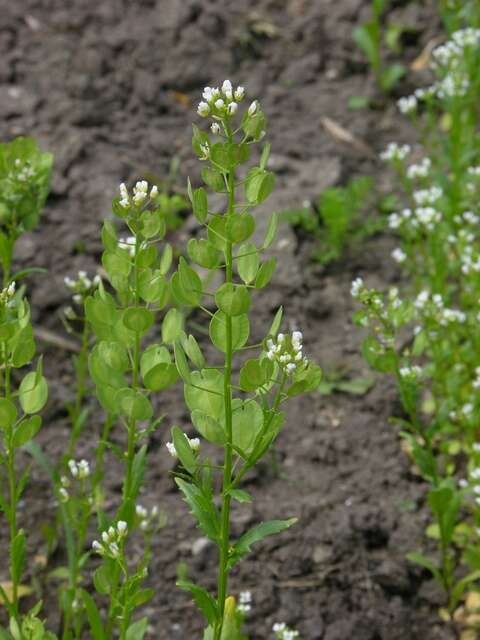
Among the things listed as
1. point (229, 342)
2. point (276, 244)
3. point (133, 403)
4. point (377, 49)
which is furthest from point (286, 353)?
point (377, 49)

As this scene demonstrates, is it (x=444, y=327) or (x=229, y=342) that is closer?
(x=229, y=342)

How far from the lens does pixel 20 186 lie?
284 cm

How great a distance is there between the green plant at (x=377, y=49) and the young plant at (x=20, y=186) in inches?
113

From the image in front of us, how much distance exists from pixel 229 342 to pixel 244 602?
129 cm

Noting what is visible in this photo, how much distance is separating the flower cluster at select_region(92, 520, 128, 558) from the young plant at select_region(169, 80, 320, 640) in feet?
0.70

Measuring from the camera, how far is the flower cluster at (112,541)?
2.27 metres

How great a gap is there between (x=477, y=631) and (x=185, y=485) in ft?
4.96

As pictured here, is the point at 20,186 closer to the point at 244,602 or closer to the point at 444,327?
the point at 244,602

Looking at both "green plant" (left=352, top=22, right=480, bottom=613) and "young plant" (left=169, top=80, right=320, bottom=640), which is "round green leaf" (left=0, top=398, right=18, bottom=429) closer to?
"young plant" (left=169, top=80, right=320, bottom=640)

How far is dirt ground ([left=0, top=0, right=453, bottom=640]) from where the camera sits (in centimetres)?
332

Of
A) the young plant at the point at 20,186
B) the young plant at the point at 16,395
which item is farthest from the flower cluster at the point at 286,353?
the young plant at the point at 20,186

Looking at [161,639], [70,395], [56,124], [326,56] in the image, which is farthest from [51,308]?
[326,56]

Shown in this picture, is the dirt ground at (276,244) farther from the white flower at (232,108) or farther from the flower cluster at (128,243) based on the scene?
the white flower at (232,108)

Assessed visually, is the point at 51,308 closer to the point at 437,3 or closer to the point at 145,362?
the point at 145,362
